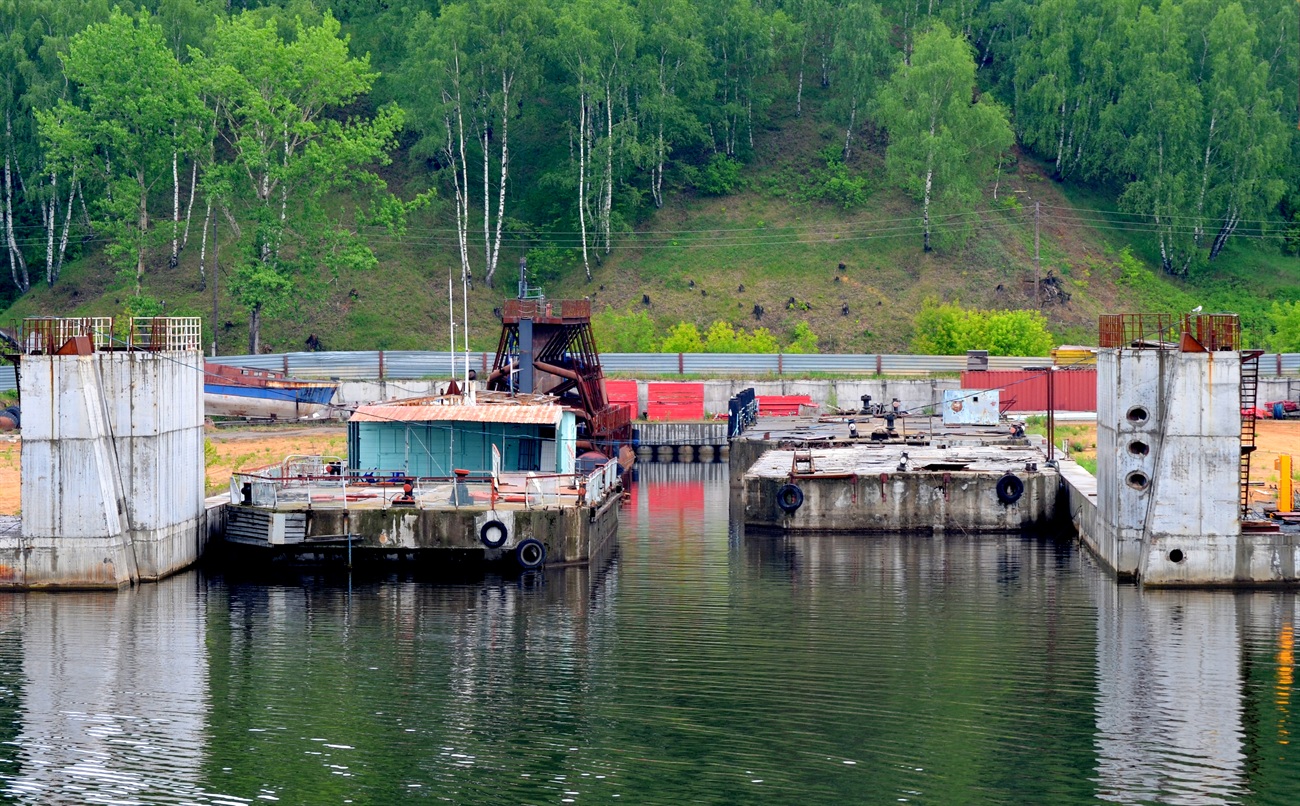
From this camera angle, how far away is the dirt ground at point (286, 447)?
57.1 m

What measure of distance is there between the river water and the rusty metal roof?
616 centimetres

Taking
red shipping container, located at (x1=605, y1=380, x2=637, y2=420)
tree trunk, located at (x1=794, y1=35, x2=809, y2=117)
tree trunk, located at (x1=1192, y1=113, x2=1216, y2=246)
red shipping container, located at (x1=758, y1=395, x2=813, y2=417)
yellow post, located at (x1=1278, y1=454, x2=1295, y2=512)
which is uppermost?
tree trunk, located at (x1=794, y1=35, x2=809, y2=117)

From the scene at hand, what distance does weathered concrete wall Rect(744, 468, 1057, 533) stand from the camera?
5394cm

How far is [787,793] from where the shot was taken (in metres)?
25.2

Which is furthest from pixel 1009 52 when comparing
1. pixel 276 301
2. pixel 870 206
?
pixel 276 301

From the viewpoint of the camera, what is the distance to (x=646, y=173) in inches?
4328

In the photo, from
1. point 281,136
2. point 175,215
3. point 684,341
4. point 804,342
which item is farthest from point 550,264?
point 175,215

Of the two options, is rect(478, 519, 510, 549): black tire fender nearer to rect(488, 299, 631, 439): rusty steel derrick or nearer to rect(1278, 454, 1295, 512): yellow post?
rect(488, 299, 631, 439): rusty steel derrick

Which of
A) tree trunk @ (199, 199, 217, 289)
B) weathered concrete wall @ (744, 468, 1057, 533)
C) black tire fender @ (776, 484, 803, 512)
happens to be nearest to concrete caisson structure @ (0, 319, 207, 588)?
black tire fender @ (776, 484, 803, 512)

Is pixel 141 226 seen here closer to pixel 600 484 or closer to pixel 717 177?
pixel 717 177

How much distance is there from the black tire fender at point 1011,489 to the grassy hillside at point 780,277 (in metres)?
44.5

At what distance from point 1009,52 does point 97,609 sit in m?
91.1

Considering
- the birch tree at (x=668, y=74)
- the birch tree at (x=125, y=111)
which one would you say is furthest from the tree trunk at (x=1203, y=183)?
the birch tree at (x=125, y=111)

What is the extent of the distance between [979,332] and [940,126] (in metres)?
14.6
